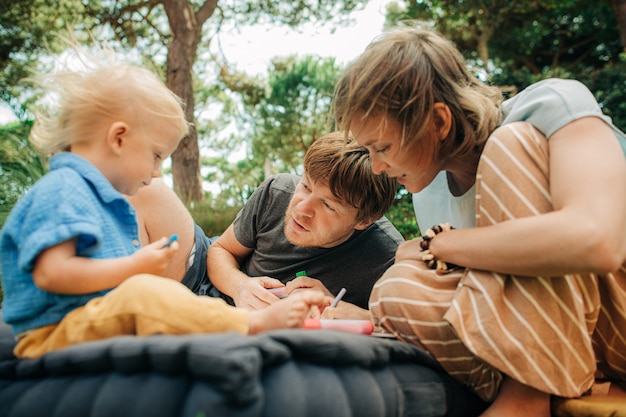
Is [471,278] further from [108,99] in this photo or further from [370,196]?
[108,99]

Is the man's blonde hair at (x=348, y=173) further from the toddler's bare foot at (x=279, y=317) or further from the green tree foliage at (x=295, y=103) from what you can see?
the green tree foliage at (x=295, y=103)

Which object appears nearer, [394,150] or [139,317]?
[139,317]

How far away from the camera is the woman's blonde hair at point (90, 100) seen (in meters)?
1.61

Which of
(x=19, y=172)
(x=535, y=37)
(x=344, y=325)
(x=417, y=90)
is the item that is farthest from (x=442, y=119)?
(x=535, y=37)

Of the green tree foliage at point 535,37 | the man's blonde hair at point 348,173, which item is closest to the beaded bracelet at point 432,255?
the man's blonde hair at point 348,173

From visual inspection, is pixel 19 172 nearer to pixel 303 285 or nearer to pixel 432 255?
pixel 303 285

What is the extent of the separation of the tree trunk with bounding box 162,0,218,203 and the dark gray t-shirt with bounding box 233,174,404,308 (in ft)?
19.2

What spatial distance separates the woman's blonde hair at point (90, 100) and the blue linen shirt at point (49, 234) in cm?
18

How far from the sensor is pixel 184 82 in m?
8.67

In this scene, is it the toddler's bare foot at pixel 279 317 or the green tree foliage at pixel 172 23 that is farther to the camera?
the green tree foliage at pixel 172 23

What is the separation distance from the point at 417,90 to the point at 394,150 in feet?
0.65

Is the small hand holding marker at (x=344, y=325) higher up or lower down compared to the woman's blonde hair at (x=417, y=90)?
lower down

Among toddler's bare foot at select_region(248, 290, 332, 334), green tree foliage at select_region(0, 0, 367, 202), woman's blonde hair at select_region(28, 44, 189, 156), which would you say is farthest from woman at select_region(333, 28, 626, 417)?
green tree foliage at select_region(0, 0, 367, 202)

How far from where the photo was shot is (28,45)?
33.7 feet
